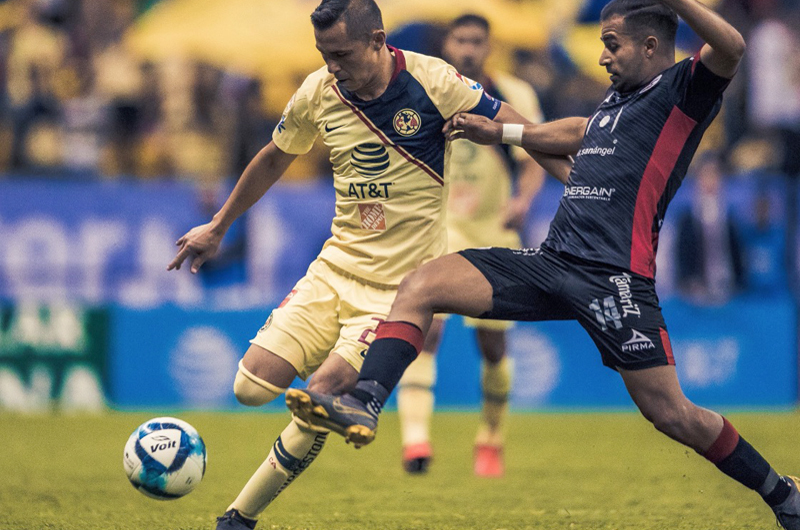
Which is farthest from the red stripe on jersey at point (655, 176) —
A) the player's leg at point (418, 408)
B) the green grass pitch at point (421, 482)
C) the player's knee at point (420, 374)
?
the player's knee at point (420, 374)

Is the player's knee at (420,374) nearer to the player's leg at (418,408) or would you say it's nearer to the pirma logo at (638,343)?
the player's leg at (418,408)

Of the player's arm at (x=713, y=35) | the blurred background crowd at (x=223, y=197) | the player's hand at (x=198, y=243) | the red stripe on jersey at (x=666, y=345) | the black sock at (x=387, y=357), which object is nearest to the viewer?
the player's arm at (x=713, y=35)

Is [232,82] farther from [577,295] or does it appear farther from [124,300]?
[577,295]

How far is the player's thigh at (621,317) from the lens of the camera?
5.13m

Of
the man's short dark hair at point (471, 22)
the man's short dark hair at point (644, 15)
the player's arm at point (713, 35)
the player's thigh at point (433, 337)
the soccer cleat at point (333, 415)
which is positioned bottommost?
the soccer cleat at point (333, 415)

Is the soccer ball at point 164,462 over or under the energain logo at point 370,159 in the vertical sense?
under

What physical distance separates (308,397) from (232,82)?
11.6 metres

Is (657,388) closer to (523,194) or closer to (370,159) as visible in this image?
(370,159)

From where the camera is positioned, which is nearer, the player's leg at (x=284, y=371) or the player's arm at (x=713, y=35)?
the player's arm at (x=713, y=35)

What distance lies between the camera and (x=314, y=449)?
560cm

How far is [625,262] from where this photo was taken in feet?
17.2

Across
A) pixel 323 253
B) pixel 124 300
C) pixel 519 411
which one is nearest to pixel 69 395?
pixel 124 300

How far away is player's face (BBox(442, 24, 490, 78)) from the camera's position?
8.33 metres

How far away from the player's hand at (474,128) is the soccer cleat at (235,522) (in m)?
1.96
